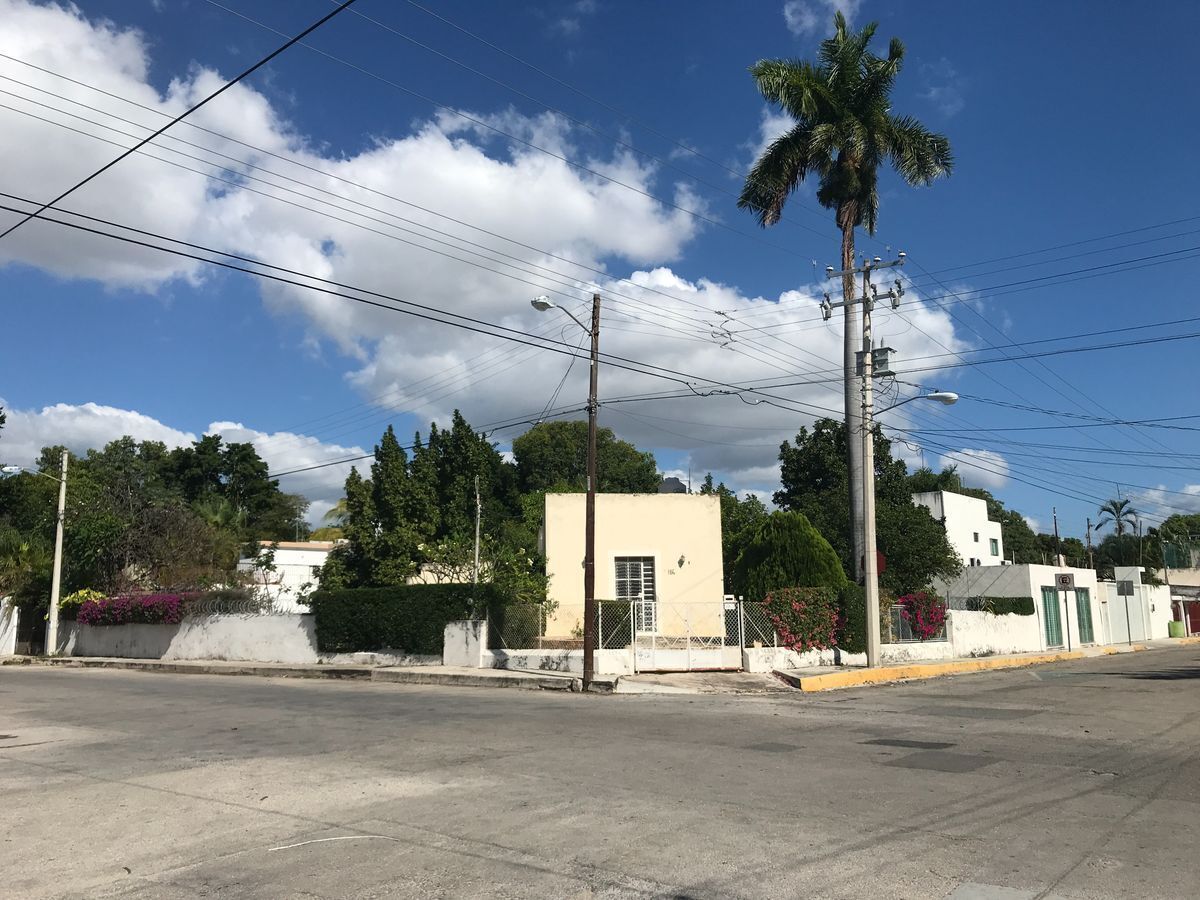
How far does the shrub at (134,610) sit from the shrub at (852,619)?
72.4 feet

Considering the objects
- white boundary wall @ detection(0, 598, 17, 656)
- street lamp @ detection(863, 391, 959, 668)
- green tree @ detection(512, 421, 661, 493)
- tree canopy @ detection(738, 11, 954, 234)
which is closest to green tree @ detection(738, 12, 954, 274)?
tree canopy @ detection(738, 11, 954, 234)

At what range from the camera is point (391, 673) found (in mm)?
23578

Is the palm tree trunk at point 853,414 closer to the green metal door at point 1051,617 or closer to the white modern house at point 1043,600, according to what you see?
the white modern house at point 1043,600

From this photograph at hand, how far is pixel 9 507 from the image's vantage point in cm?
5544

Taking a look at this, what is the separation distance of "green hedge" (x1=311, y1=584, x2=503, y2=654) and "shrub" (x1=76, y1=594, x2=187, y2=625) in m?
7.88

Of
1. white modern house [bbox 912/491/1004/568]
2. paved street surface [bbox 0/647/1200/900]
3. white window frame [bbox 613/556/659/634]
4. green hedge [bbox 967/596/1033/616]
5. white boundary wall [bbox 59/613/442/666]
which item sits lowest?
paved street surface [bbox 0/647/1200/900]

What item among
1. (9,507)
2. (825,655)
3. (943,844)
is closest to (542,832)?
(943,844)

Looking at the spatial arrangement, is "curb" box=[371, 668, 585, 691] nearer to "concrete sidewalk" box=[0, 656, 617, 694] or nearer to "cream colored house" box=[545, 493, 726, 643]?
"concrete sidewalk" box=[0, 656, 617, 694]

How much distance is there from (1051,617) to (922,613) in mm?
14542

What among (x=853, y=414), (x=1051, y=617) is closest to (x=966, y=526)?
(x=1051, y=617)

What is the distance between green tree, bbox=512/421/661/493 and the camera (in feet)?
242

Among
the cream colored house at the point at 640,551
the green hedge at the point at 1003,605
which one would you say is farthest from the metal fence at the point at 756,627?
the green hedge at the point at 1003,605

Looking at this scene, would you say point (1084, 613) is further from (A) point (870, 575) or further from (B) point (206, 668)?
(B) point (206, 668)

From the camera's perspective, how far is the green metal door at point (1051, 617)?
4038cm
